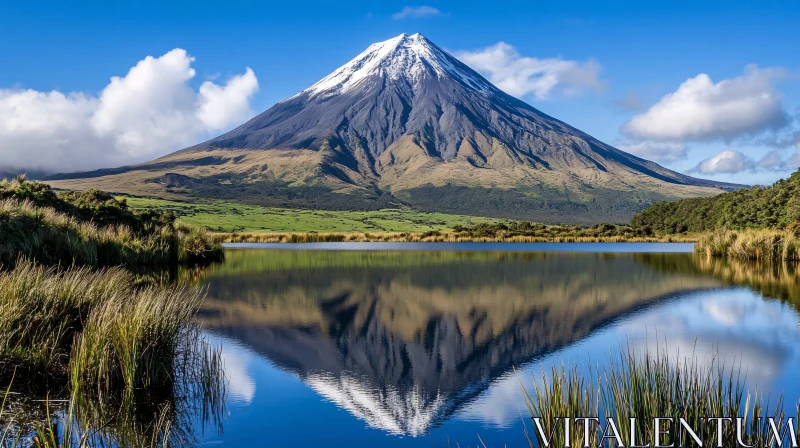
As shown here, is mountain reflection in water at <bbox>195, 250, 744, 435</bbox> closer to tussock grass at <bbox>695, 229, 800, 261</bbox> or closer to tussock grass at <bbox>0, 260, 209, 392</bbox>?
tussock grass at <bbox>0, 260, 209, 392</bbox>

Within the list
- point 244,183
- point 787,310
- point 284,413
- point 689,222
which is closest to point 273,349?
point 284,413

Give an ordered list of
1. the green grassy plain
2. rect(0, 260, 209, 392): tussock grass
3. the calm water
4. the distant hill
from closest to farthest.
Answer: the calm water
rect(0, 260, 209, 392): tussock grass
the distant hill
the green grassy plain

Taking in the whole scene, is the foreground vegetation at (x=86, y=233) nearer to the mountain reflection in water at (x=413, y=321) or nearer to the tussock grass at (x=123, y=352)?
the mountain reflection in water at (x=413, y=321)

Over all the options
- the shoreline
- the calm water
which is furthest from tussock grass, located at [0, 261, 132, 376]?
the shoreline

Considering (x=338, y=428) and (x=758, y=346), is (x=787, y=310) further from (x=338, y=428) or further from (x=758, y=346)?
(x=338, y=428)

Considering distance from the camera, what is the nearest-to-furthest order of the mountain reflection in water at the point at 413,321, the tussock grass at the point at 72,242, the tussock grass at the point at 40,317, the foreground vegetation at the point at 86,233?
the tussock grass at the point at 40,317
the mountain reflection in water at the point at 413,321
the tussock grass at the point at 72,242
the foreground vegetation at the point at 86,233

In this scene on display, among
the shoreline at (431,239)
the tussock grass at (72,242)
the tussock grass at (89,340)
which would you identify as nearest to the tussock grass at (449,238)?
the shoreline at (431,239)
